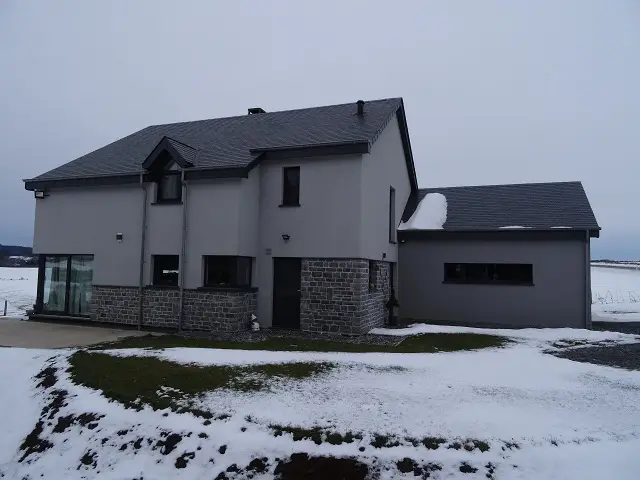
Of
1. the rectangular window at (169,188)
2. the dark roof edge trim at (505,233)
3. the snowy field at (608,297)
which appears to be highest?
the rectangular window at (169,188)

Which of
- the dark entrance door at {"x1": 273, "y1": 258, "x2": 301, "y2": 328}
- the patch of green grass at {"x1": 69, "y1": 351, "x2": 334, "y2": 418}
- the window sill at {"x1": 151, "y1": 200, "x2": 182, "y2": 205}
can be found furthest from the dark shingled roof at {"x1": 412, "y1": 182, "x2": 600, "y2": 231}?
the patch of green grass at {"x1": 69, "y1": 351, "x2": 334, "y2": 418}

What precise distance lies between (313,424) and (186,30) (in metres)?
23.1

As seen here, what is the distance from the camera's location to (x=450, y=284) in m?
16.6

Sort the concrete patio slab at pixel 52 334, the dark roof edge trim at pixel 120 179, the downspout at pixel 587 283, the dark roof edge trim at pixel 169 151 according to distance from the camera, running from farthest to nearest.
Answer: the downspout at pixel 587 283 → the dark roof edge trim at pixel 169 151 → the dark roof edge trim at pixel 120 179 → the concrete patio slab at pixel 52 334

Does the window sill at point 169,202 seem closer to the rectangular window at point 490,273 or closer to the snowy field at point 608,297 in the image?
the snowy field at point 608,297

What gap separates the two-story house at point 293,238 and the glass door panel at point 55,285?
5 cm

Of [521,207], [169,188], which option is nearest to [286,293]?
[169,188]

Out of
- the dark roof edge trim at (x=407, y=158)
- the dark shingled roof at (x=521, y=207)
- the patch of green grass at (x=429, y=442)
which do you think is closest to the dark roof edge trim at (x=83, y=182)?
the dark roof edge trim at (x=407, y=158)

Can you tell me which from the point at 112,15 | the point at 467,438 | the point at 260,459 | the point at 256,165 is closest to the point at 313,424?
the point at 260,459

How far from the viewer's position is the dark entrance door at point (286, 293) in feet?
43.9

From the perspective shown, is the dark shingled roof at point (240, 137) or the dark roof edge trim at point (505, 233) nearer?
the dark shingled roof at point (240, 137)

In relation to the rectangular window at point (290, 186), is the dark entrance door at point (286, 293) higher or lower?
lower

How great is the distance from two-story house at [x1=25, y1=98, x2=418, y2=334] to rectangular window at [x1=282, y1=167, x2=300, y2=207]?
33 mm

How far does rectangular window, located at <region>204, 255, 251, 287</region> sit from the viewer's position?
42.9 ft
